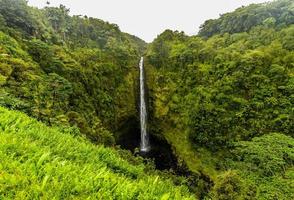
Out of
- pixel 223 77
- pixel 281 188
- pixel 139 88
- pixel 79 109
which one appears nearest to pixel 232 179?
pixel 281 188

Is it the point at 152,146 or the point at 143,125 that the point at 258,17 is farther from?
the point at 152,146

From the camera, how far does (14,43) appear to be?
2408 cm

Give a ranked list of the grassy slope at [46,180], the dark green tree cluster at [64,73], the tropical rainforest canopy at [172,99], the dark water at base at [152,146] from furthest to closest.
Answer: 1. the dark water at base at [152,146]
2. the dark green tree cluster at [64,73]
3. the tropical rainforest canopy at [172,99]
4. the grassy slope at [46,180]

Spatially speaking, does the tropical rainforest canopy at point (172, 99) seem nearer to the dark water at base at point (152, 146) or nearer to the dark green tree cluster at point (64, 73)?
the dark green tree cluster at point (64, 73)

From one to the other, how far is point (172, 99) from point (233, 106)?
702 cm

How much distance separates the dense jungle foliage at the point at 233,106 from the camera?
21078 mm

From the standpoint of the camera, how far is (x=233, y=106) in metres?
31.2

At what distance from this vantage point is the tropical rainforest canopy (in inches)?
540

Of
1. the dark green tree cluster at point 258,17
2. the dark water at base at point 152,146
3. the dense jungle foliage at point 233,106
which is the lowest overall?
the dark water at base at point 152,146

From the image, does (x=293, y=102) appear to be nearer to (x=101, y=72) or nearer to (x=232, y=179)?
(x=232, y=179)

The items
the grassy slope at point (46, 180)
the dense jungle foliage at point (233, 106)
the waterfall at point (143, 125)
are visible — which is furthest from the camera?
the waterfall at point (143, 125)

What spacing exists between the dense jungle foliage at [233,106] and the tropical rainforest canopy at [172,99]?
0.32ft

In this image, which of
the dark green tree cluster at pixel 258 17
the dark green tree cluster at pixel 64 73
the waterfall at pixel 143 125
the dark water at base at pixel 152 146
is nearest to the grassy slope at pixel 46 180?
the dark green tree cluster at pixel 64 73

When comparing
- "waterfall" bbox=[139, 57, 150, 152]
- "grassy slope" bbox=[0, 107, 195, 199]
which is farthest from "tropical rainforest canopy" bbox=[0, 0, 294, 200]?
"waterfall" bbox=[139, 57, 150, 152]
